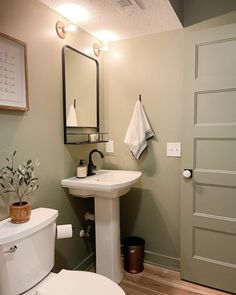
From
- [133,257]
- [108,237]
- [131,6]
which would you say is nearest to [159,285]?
[133,257]

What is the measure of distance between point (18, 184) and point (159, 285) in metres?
1.49

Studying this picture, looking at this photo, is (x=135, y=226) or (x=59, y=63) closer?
(x=59, y=63)

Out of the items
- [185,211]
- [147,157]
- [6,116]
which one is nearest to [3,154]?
[6,116]

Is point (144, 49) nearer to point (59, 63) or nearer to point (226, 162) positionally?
point (59, 63)

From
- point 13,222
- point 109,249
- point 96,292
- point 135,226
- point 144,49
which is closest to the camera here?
point 96,292

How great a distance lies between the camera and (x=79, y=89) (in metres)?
2.12

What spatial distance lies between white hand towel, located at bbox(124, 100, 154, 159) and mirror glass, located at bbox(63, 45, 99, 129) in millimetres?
356

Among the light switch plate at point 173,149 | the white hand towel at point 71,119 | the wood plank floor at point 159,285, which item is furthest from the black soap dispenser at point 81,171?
the wood plank floor at point 159,285

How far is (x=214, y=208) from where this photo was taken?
196cm

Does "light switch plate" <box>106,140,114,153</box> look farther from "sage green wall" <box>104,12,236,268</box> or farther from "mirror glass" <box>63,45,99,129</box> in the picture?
"mirror glass" <box>63,45,99,129</box>

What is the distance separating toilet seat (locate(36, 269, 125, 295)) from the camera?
1.24m

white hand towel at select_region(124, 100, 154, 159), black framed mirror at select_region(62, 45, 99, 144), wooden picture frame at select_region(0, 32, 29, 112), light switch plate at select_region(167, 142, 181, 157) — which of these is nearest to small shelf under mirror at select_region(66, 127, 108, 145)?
black framed mirror at select_region(62, 45, 99, 144)

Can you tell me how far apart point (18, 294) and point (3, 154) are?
776 millimetres

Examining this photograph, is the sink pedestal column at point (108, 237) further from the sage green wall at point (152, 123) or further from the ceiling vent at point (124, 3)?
the ceiling vent at point (124, 3)
